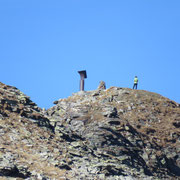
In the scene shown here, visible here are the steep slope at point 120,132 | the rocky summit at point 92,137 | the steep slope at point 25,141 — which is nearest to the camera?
the steep slope at point 25,141

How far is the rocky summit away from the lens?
85.5ft

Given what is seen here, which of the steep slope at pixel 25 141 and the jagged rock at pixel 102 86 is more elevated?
the jagged rock at pixel 102 86

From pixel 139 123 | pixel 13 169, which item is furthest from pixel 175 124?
pixel 13 169

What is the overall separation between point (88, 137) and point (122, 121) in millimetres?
5155

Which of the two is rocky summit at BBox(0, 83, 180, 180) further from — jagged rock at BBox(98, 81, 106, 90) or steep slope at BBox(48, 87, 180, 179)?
jagged rock at BBox(98, 81, 106, 90)

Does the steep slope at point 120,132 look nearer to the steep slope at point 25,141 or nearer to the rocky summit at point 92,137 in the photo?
the rocky summit at point 92,137

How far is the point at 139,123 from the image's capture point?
4275cm

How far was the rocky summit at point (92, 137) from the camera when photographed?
2606cm

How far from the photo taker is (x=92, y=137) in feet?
119

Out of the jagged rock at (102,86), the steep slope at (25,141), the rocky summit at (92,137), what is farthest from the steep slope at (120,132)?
the jagged rock at (102,86)

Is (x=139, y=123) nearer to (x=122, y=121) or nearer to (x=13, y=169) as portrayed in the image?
(x=122, y=121)

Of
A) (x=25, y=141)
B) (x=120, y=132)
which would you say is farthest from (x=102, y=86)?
(x=25, y=141)

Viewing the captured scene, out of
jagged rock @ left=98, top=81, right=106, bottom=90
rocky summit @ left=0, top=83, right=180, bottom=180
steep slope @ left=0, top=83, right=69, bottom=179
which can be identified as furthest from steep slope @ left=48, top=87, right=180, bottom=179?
jagged rock @ left=98, top=81, right=106, bottom=90

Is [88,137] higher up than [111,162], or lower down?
higher up
